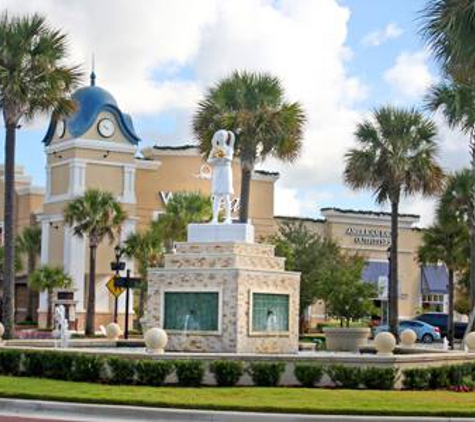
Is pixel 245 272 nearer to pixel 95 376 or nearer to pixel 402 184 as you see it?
pixel 95 376

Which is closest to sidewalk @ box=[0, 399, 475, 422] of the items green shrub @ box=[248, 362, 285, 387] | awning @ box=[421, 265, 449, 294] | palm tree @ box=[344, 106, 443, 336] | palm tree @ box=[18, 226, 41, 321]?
green shrub @ box=[248, 362, 285, 387]

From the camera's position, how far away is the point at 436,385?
2242 centimetres

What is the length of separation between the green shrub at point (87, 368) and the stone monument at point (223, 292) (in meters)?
4.58

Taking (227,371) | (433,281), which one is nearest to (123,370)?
(227,371)

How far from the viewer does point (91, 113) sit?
6272 centimetres

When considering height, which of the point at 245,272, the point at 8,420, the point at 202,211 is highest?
the point at 202,211

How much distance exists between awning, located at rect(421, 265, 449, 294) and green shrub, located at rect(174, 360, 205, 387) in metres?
56.6

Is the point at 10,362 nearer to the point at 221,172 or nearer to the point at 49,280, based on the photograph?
the point at 221,172

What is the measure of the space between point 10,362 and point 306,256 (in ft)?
107

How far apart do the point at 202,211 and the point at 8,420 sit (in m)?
38.1

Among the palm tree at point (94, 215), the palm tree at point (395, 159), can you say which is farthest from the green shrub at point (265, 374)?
the palm tree at point (94, 215)

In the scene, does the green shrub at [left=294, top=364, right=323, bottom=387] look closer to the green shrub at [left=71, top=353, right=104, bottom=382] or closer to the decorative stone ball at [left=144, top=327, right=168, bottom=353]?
the decorative stone ball at [left=144, top=327, right=168, bottom=353]

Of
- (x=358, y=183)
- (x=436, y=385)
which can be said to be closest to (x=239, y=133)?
(x=358, y=183)

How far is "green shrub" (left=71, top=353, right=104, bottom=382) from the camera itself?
2194cm
